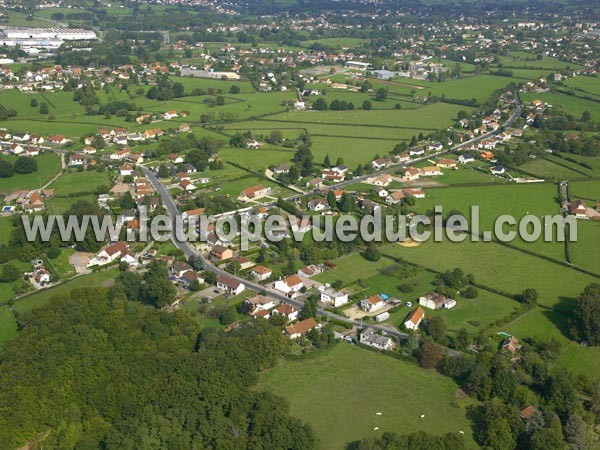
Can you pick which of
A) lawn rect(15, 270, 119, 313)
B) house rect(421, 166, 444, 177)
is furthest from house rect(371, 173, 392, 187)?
lawn rect(15, 270, 119, 313)

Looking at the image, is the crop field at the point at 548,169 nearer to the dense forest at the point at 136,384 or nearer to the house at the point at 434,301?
the house at the point at 434,301

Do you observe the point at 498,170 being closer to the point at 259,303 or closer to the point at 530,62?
the point at 259,303

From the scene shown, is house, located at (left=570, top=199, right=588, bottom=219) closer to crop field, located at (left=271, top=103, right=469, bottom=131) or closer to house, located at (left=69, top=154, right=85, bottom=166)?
crop field, located at (left=271, top=103, right=469, bottom=131)

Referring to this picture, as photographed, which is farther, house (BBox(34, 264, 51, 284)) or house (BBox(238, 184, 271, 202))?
house (BBox(238, 184, 271, 202))

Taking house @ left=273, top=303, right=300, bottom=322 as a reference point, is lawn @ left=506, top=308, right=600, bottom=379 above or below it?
below

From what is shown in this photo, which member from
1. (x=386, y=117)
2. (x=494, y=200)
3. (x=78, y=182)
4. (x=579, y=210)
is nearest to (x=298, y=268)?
(x=494, y=200)
